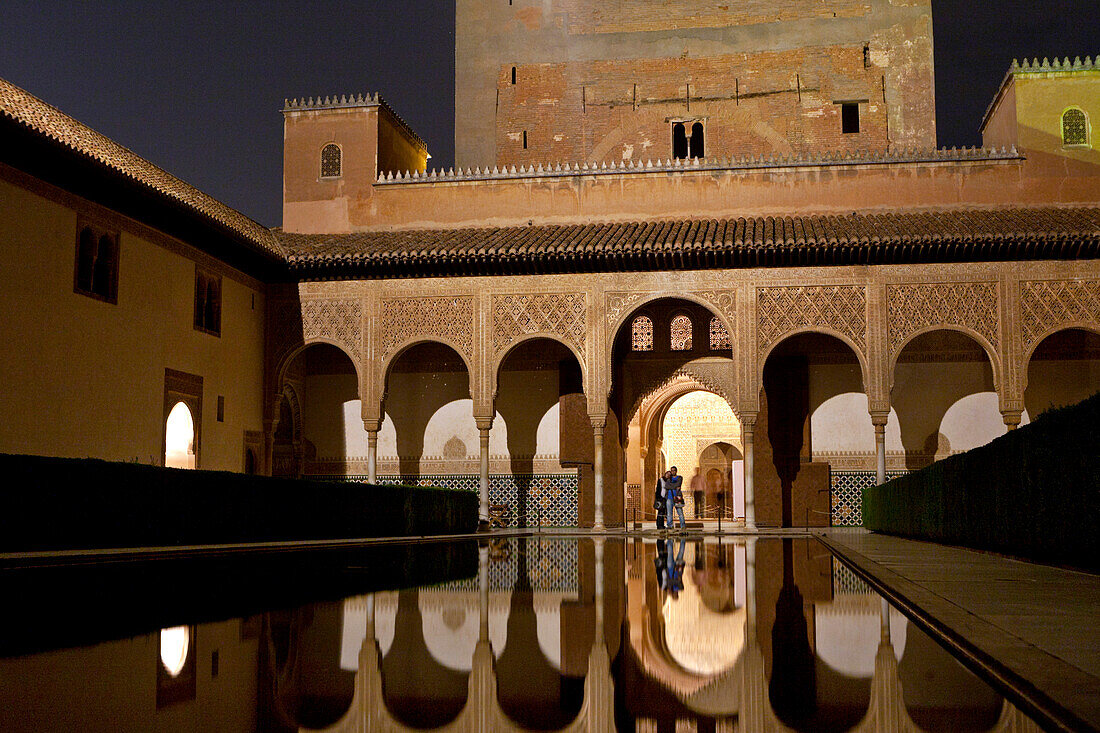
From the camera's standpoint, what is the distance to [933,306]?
16719 millimetres

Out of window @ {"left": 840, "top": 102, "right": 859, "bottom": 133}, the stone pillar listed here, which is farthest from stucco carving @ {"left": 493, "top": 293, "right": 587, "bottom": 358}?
window @ {"left": 840, "top": 102, "right": 859, "bottom": 133}

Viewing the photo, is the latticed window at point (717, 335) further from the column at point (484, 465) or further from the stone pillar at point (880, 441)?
the column at point (484, 465)

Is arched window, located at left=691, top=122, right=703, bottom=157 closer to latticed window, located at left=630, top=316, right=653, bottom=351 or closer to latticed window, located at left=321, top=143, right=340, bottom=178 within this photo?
latticed window, located at left=630, top=316, right=653, bottom=351

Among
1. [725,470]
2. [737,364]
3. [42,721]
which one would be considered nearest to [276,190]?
[725,470]

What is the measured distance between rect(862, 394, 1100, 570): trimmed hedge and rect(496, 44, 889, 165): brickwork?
12638mm

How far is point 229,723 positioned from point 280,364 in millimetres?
16008

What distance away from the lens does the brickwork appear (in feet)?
74.7

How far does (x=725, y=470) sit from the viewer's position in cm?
2956

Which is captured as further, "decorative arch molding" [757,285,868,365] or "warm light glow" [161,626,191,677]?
"decorative arch molding" [757,285,868,365]

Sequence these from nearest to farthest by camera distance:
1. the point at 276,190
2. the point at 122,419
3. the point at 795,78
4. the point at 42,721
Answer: the point at 42,721 → the point at 122,419 → the point at 795,78 → the point at 276,190

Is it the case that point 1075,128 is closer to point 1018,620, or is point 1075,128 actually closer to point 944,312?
point 944,312

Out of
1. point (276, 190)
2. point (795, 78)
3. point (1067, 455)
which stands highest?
point (276, 190)

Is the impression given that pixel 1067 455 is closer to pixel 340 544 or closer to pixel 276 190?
pixel 340 544

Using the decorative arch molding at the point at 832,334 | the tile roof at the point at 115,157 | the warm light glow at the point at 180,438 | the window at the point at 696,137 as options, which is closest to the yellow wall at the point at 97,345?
the warm light glow at the point at 180,438
